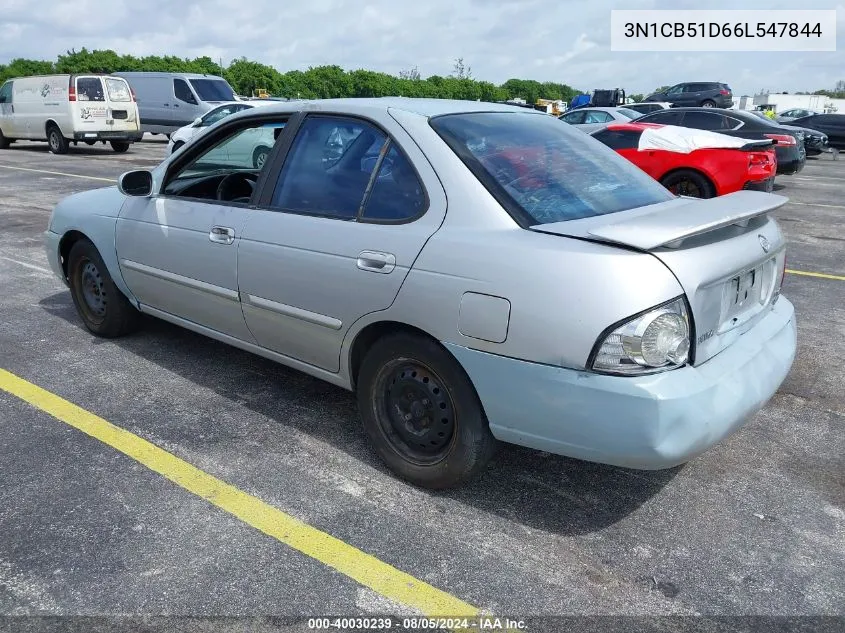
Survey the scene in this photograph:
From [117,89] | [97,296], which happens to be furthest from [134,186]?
[117,89]

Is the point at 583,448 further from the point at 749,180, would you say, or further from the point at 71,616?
the point at 749,180

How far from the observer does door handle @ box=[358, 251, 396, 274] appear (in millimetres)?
2861

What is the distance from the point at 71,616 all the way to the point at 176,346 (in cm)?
259

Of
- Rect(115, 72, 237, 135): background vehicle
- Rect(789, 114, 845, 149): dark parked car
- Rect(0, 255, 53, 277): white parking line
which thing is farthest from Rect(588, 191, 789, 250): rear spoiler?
Rect(789, 114, 845, 149): dark parked car

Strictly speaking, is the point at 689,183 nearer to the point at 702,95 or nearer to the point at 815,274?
the point at 815,274

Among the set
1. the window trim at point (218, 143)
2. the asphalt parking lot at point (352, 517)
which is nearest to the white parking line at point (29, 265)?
the asphalt parking lot at point (352, 517)

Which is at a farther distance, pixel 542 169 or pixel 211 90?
pixel 211 90

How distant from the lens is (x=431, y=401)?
9.46ft

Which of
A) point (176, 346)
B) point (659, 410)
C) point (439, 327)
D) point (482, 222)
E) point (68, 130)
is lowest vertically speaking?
point (176, 346)

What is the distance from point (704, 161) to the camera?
956cm

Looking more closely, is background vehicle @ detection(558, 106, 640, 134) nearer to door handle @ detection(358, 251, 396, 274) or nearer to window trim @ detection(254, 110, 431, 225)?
window trim @ detection(254, 110, 431, 225)

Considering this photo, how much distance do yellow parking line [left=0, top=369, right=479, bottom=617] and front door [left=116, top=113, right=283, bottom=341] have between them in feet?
2.48

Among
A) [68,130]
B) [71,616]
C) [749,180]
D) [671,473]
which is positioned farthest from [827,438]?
[68,130]

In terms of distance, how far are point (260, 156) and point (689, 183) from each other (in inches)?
295
